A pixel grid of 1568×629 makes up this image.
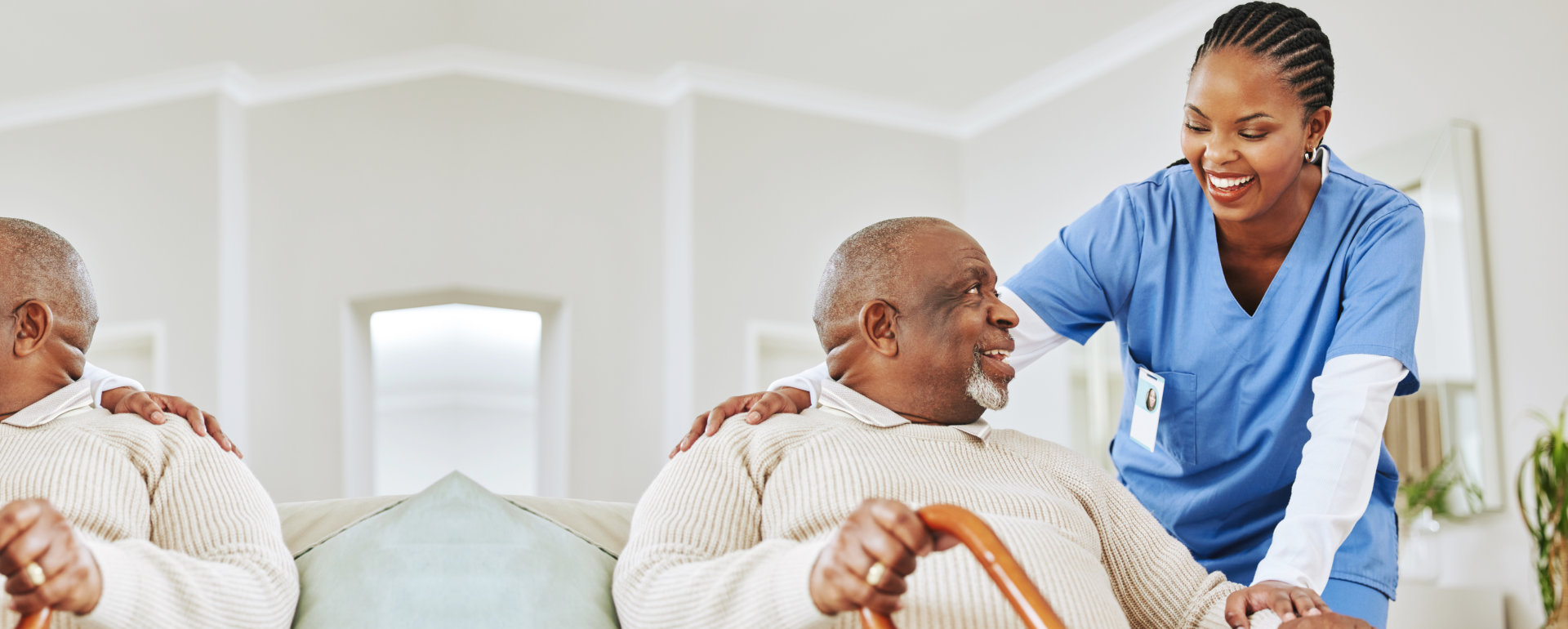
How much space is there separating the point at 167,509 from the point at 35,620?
0.40 metres

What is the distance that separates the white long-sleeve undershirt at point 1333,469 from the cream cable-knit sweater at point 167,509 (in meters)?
0.96

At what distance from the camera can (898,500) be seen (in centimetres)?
107

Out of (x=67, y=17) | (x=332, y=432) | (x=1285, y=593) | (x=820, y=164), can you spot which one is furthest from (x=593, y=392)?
(x=1285, y=593)

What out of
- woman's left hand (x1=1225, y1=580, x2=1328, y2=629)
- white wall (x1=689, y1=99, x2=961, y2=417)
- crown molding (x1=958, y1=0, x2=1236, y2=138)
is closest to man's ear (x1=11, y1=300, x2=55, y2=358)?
woman's left hand (x1=1225, y1=580, x2=1328, y2=629)

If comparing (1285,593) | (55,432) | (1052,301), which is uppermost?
(1052,301)

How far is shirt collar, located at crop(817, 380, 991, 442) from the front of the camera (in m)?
1.29

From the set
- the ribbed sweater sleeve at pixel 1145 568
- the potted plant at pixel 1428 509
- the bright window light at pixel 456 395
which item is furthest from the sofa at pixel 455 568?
the potted plant at pixel 1428 509

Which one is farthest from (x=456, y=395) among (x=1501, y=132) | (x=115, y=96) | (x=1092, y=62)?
(x=115, y=96)

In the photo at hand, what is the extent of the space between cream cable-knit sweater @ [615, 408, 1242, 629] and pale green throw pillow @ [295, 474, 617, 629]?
0.21 ft

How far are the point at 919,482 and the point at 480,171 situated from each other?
4.08m

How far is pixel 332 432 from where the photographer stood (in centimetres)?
467

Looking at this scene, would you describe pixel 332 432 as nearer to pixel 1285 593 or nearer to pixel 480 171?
pixel 480 171

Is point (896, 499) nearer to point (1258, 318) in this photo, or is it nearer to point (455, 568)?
point (455, 568)

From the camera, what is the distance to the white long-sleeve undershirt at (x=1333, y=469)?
3.73 ft
